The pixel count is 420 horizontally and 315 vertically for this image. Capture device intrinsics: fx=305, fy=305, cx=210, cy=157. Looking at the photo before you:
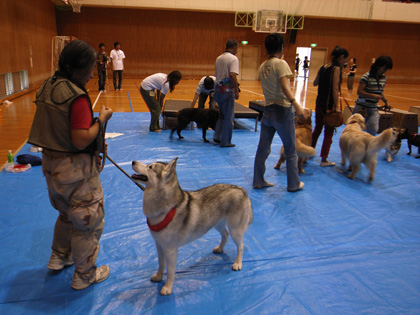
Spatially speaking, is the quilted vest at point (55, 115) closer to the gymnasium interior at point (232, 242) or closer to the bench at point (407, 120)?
the gymnasium interior at point (232, 242)

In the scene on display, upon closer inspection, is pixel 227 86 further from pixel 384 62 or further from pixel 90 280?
pixel 90 280

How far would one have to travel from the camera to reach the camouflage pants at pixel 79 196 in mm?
2020

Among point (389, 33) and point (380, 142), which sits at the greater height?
point (389, 33)

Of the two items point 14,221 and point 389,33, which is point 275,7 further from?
point 14,221

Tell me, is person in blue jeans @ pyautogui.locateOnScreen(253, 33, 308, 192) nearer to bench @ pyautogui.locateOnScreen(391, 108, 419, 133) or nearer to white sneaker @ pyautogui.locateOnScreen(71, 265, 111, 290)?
white sneaker @ pyautogui.locateOnScreen(71, 265, 111, 290)

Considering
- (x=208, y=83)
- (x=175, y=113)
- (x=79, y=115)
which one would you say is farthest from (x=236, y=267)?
(x=208, y=83)

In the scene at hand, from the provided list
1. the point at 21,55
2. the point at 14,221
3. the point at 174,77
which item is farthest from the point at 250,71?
the point at 14,221

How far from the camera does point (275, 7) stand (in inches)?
774

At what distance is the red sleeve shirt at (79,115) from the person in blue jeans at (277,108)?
8.01 feet

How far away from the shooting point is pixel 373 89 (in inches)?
203

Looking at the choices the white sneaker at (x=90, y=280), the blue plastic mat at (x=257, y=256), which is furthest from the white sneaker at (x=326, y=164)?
the white sneaker at (x=90, y=280)

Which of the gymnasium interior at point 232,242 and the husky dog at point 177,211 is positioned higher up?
the husky dog at point 177,211

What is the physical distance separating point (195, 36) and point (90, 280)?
2015cm

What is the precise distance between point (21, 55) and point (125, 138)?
7.98 meters
